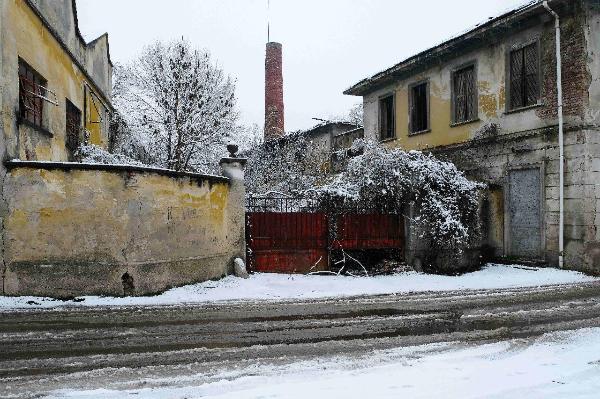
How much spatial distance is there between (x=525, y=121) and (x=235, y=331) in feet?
34.5

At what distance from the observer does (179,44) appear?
21312 millimetres

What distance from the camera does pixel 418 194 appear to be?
1176 cm

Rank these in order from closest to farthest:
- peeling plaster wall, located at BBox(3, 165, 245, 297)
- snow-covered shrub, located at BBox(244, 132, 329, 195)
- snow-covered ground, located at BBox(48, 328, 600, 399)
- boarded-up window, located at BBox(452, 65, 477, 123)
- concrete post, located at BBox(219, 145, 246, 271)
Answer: snow-covered ground, located at BBox(48, 328, 600, 399), peeling plaster wall, located at BBox(3, 165, 245, 297), concrete post, located at BBox(219, 145, 246, 271), boarded-up window, located at BBox(452, 65, 477, 123), snow-covered shrub, located at BBox(244, 132, 329, 195)

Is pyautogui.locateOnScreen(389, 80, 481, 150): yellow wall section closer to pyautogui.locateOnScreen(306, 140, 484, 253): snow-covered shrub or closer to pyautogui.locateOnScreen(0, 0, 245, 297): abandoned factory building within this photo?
pyautogui.locateOnScreen(306, 140, 484, 253): snow-covered shrub

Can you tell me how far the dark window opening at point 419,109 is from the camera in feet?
55.8

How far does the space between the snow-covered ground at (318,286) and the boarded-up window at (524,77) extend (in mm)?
4698

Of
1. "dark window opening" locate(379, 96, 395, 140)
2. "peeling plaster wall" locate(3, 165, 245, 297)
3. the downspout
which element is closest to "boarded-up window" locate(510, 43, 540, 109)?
the downspout

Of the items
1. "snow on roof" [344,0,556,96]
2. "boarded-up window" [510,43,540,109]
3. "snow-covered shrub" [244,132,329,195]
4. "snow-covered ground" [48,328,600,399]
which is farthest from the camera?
"snow-covered shrub" [244,132,329,195]

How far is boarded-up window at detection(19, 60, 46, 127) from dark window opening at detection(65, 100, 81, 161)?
2075 mm

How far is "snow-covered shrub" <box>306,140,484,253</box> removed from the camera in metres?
11.4

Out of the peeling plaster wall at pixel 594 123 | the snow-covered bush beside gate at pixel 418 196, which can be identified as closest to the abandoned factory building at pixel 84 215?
A: the snow-covered bush beside gate at pixel 418 196

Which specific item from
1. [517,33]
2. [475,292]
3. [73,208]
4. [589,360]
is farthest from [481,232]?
[73,208]

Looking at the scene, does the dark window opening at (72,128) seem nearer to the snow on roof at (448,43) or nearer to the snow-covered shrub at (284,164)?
the snow-covered shrub at (284,164)

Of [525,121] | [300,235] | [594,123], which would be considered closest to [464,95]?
[525,121]
